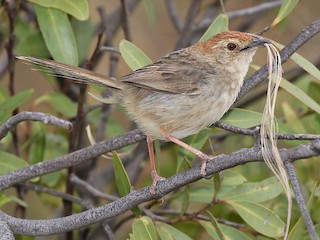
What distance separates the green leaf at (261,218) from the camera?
3.58m

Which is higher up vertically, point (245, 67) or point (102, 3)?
point (102, 3)

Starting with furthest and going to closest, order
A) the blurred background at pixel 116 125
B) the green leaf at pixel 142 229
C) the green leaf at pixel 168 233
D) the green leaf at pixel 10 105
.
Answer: the blurred background at pixel 116 125 < the green leaf at pixel 10 105 < the green leaf at pixel 168 233 < the green leaf at pixel 142 229

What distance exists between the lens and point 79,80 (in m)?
3.61

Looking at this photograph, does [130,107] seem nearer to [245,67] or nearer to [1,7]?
[245,67]

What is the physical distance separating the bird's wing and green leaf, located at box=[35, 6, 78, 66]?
0.57 m

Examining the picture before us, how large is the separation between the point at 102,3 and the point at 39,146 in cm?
254

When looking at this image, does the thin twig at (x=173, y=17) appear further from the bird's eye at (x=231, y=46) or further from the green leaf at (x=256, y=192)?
the green leaf at (x=256, y=192)

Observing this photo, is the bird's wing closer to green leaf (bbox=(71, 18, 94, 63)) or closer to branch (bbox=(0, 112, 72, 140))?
branch (bbox=(0, 112, 72, 140))

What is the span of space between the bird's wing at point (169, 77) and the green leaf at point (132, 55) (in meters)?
0.14

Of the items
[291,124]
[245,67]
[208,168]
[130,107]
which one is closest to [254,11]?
[291,124]

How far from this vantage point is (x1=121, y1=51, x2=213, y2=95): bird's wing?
3.63 meters

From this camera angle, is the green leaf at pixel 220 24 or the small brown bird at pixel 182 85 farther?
the green leaf at pixel 220 24

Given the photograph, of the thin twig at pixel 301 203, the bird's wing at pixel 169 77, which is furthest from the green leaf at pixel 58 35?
the thin twig at pixel 301 203

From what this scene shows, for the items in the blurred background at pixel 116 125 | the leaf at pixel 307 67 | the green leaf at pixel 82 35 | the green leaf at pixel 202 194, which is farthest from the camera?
the green leaf at pixel 82 35
